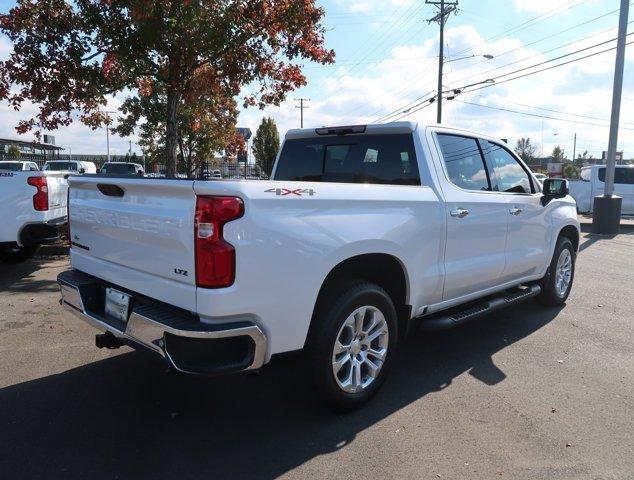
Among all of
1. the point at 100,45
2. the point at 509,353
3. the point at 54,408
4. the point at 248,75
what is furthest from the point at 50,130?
the point at 509,353

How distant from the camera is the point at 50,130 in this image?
870cm

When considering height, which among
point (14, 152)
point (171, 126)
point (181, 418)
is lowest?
point (181, 418)

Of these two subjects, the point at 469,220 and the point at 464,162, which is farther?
the point at 464,162

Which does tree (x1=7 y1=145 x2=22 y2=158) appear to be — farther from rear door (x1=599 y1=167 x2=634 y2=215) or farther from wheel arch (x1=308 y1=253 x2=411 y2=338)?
wheel arch (x1=308 y1=253 x2=411 y2=338)

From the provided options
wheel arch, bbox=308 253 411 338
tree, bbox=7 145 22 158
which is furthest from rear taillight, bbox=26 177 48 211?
tree, bbox=7 145 22 158

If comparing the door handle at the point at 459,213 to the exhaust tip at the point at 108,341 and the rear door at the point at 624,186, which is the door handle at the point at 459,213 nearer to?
the exhaust tip at the point at 108,341

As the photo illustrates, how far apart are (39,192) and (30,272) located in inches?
62.3

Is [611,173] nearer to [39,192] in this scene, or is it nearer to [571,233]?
[571,233]

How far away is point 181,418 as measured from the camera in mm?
3506

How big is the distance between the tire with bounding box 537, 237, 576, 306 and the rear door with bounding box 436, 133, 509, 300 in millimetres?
1508

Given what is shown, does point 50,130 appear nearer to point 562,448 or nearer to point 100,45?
point 100,45

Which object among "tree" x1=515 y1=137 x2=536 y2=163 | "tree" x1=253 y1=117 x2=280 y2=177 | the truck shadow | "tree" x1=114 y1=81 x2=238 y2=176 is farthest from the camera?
"tree" x1=515 y1=137 x2=536 y2=163

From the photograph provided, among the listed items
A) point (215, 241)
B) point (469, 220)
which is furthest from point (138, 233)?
point (469, 220)

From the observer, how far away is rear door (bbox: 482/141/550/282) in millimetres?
4980
